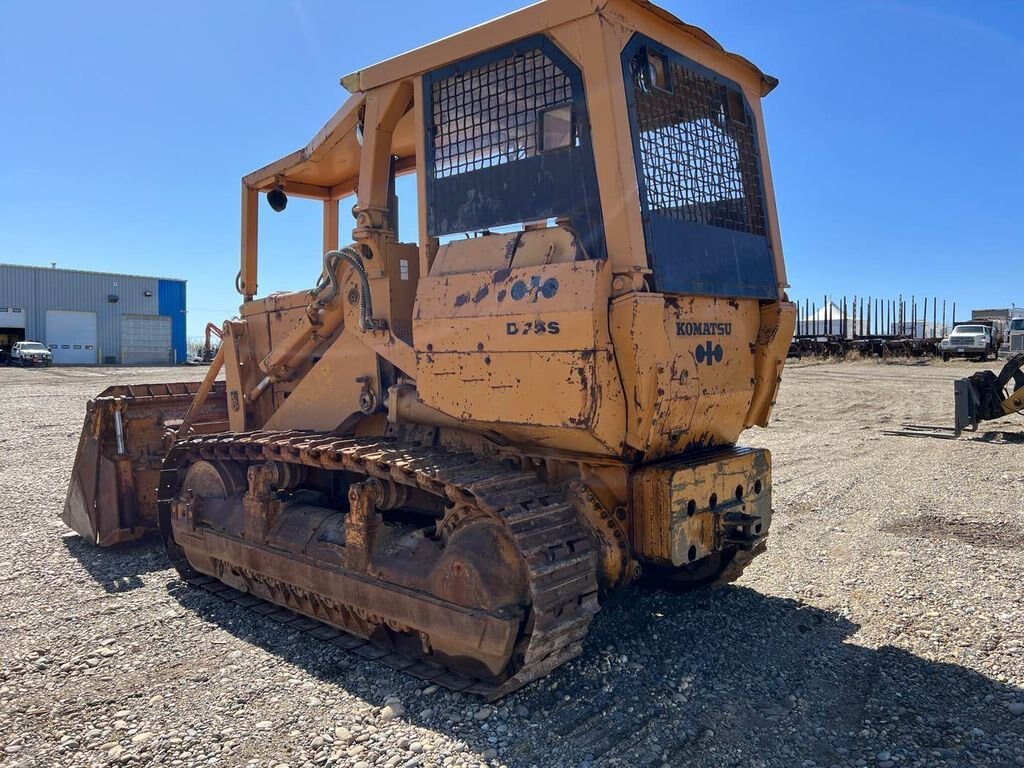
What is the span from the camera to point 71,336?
4894 centimetres

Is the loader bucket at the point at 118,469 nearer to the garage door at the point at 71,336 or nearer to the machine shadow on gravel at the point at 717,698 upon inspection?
the machine shadow on gravel at the point at 717,698

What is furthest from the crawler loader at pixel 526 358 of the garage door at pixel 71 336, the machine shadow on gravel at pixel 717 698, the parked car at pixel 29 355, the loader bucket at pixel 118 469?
the garage door at pixel 71 336

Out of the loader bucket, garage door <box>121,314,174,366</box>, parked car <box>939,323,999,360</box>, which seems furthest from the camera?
garage door <box>121,314,174,366</box>

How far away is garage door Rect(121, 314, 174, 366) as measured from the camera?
51094 mm

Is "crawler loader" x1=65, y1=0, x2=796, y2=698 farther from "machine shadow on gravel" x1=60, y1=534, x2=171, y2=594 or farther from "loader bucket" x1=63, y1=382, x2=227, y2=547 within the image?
"loader bucket" x1=63, y1=382, x2=227, y2=547

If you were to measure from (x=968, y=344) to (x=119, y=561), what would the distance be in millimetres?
45052

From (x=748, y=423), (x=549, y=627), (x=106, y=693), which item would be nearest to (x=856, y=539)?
(x=748, y=423)

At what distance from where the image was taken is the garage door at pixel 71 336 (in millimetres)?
48062

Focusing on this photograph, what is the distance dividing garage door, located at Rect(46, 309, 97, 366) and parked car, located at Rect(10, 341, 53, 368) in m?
5.33

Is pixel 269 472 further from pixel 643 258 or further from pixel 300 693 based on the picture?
pixel 643 258

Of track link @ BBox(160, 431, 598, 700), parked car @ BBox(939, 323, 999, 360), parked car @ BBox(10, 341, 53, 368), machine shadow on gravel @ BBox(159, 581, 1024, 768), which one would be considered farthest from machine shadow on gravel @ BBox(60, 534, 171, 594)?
parked car @ BBox(939, 323, 999, 360)

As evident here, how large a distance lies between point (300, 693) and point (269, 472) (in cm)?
167

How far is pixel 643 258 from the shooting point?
385 centimetres

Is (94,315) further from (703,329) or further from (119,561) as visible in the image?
(703,329)
